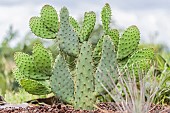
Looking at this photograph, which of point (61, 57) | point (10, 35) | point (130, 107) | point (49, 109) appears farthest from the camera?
point (10, 35)

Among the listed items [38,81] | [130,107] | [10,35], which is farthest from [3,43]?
[130,107]

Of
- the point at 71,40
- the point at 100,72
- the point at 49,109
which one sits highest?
the point at 71,40

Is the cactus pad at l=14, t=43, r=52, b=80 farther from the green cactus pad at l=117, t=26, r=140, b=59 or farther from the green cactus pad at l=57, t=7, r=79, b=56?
the green cactus pad at l=117, t=26, r=140, b=59

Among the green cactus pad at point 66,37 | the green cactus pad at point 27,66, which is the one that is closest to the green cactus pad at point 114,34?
the green cactus pad at point 66,37

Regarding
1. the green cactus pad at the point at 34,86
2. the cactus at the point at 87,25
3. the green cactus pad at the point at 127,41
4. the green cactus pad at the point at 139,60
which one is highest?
the cactus at the point at 87,25

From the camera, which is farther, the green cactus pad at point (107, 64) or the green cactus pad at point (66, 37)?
the green cactus pad at point (66, 37)

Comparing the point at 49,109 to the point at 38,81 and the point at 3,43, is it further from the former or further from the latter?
the point at 3,43

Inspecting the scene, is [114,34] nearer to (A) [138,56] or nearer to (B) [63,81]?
(A) [138,56]

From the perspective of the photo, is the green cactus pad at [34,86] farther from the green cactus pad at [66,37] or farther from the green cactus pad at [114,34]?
the green cactus pad at [114,34]
